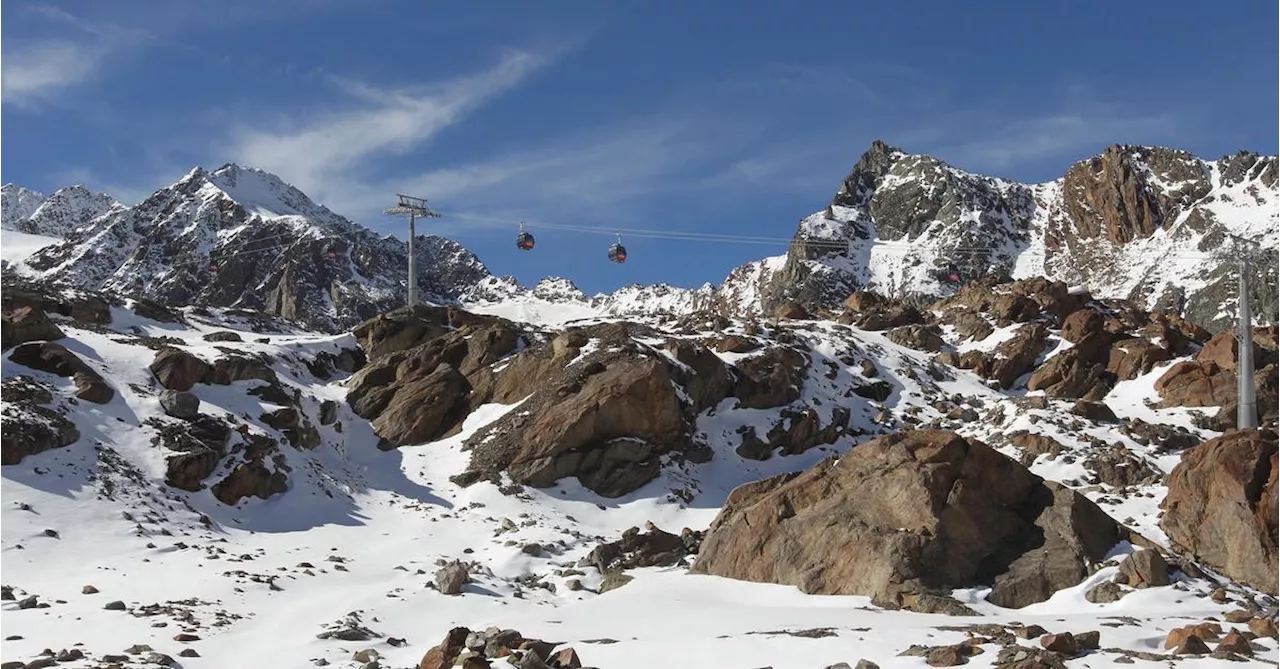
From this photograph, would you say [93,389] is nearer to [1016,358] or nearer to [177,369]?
[177,369]

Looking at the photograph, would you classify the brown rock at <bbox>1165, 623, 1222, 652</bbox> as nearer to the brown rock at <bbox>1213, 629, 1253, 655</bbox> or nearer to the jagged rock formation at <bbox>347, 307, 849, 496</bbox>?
the brown rock at <bbox>1213, 629, 1253, 655</bbox>

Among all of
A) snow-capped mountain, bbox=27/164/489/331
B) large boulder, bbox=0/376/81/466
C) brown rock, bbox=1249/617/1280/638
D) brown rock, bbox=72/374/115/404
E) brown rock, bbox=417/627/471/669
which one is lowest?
brown rock, bbox=417/627/471/669

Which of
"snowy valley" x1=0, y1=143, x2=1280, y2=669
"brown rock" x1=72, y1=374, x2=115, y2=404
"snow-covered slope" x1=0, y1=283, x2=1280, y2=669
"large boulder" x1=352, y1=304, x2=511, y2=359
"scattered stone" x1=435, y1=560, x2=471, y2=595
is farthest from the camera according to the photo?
"large boulder" x1=352, y1=304, x2=511, y2=359

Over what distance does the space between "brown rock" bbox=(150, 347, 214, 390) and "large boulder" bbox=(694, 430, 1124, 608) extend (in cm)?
1972

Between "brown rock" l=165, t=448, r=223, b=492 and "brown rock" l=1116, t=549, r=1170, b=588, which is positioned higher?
"brown rock" l=165, t=448, r=223, b=492

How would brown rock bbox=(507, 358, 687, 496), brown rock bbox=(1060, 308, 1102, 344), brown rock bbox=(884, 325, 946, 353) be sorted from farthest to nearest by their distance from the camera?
brown rock bbox=(884, 325, 946, 353) < brown rock bbox=(1060, 308, 1102, 344) < brown rock bbox=(507, 358, 687, 496)

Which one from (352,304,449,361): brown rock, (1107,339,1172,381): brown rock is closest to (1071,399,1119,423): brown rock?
(1107,339,1172,381): brown rock

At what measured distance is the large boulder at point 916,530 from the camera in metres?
20.9

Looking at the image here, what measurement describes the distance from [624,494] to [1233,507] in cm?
1819

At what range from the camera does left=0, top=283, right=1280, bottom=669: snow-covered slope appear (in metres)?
16.2

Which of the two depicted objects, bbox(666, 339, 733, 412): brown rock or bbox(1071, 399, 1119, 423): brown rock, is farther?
bbox(666, 339, 733, 412): brown rock

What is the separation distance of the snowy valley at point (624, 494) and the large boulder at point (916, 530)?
0.26 feet

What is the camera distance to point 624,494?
114ft

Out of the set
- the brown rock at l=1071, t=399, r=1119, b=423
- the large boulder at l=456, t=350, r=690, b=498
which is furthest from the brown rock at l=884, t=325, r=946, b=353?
the large boulder at l=456, t=350, r=690, b=498
